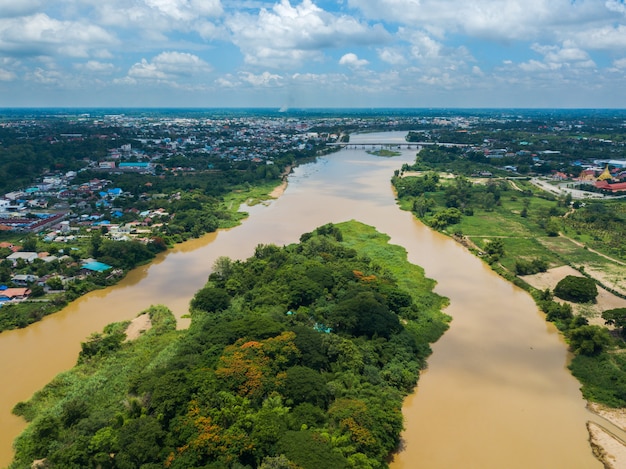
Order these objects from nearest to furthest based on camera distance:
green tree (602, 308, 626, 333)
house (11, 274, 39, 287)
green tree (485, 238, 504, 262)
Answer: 1. green tree (602, 308, 626, 333)
2. house (11, 274, 39, 287)
3. green tree (485, 238, 504, 262)

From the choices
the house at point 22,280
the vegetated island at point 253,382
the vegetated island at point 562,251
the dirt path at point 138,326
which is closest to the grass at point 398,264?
the vegetated island at point 253,382

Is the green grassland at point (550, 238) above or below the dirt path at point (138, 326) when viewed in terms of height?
above

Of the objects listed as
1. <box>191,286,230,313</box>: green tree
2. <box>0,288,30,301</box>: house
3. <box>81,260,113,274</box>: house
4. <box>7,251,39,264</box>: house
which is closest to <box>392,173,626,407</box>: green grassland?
<box>191,286,230,313</box>: green tree

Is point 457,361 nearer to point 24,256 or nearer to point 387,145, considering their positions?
point 24,256

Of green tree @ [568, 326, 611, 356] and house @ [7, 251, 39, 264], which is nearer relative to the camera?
green tree @ [568, 326, 611, 356]

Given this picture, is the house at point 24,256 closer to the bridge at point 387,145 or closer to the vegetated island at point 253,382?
the vegetated island at point 253,382

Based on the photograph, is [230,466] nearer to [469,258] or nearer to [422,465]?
[422,465]

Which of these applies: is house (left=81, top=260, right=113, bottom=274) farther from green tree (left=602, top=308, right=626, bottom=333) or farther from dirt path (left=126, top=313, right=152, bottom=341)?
green tree (left=602, top=308, right=626, bottom=333)
